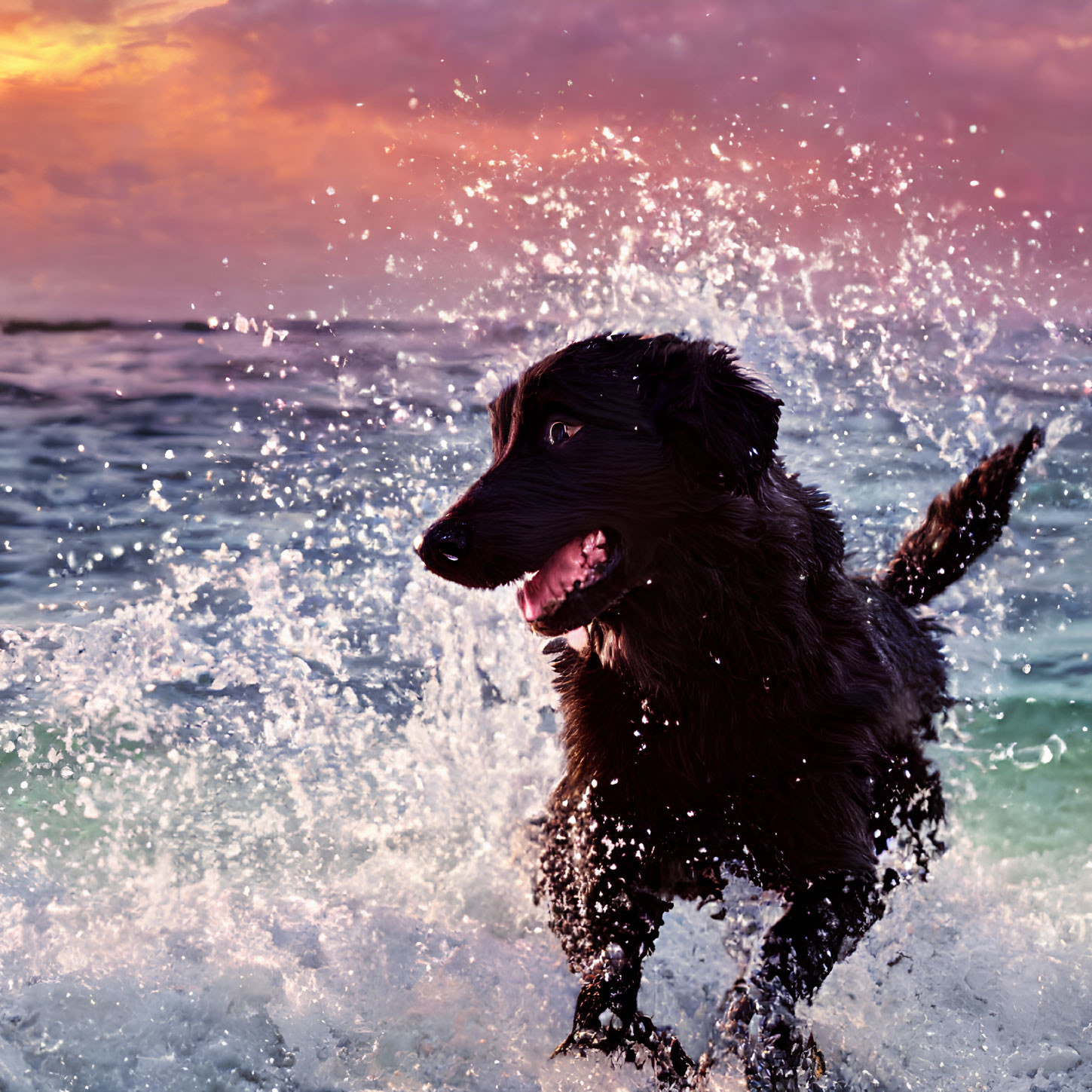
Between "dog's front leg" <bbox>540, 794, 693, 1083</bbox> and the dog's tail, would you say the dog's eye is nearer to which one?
"dog's front leg" <bbox>540, 794, 693, 1083</bbox>

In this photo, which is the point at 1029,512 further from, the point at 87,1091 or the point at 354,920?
the point at 87,1091

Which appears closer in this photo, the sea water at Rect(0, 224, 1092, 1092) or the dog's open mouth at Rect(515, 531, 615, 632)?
the dog's open mouth at Rect(515, 531, 615, 632)

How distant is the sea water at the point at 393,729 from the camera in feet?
11.5

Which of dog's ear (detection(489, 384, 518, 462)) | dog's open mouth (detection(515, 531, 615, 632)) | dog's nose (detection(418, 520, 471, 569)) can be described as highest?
dog's ear (detection(489, 384, 518, 462))

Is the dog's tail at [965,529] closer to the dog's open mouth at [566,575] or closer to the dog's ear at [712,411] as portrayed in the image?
the dog's ear at [712,411]

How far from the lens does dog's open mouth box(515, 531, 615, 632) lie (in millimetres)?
2436

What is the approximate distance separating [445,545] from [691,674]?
78 cm

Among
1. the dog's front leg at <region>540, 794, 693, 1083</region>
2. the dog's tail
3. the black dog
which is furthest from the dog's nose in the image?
the dog's tail

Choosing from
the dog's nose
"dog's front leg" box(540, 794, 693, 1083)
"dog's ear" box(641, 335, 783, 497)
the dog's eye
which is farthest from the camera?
"dog's front leg" box(540, 794, 693, 1083)

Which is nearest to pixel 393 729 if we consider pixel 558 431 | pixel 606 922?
pixel 606 922

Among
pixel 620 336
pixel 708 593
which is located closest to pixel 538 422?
pixel 620 336

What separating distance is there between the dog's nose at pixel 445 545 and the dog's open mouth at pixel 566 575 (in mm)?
237

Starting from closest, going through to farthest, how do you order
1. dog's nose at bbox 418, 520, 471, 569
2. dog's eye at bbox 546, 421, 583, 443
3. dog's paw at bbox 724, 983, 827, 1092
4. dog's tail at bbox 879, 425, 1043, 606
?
dog's nose at bbox 418, 520, 471, 569
dog's eye at bbox 546, 421, 583, 443
dog's paw at bbox 724, 983, 827, 1092
dog's tail at bbox 879, 425, 1043, 606

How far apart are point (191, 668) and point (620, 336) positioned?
430 cm
